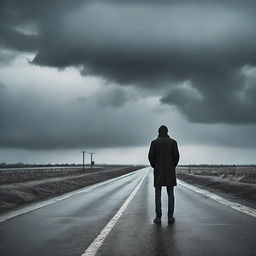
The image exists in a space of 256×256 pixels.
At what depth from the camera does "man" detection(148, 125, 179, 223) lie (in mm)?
10133

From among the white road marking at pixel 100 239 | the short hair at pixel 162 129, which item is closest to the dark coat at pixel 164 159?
the short hair at pixel 162 129

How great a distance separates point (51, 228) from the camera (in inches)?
360

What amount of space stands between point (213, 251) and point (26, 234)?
3879 mm

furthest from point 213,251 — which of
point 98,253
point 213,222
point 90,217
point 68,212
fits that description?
point 68,212

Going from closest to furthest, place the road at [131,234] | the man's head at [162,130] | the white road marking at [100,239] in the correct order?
the white road marking at [100,239], the road at [131,234], the man's head at [162,130]

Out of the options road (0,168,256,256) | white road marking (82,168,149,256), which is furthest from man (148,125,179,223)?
white road marking (82,168,149,256)

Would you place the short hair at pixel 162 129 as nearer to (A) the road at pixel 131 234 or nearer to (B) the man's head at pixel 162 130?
(B) the man's head at pixel 162 130

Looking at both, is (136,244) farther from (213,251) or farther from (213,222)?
(213,222)

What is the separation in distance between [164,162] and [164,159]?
78 millimetres

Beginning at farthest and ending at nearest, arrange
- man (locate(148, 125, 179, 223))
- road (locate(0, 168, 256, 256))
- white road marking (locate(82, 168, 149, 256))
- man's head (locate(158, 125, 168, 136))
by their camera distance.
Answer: man's head (locate(158, 125, 168, 136)) → man (locate(148, 125, 179, 223)) → road (locate(0, 168, 256, 256)) → white road marking (locate(82, 168, 149, 256))

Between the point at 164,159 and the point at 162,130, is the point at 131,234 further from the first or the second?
the point at 162,130

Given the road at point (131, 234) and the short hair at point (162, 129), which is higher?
the short hair at point (162, 129)

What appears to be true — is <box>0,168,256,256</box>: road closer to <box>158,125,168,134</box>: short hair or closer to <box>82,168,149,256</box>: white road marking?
<box>82,168,149,256</box>: white road marking

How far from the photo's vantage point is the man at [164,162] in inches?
399
